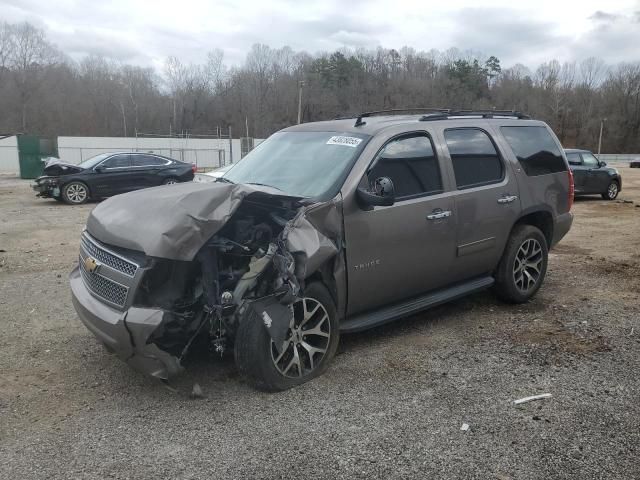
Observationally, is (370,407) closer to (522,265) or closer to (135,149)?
(522,265)

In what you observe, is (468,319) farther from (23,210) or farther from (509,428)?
(23,210)

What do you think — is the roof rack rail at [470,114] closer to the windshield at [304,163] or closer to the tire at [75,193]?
the windshield at [304,163]

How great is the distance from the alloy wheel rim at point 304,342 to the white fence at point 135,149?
28.1 m

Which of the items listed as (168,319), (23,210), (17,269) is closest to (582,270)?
(168,319)

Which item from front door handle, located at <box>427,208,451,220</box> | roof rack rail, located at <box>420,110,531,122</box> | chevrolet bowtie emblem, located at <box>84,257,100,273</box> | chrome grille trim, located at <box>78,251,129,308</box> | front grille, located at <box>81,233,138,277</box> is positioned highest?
roof rack rail, located at <box>420,110,531,122</box>

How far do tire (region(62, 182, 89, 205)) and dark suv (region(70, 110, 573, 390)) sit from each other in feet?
39.4

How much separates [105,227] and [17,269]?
445cm

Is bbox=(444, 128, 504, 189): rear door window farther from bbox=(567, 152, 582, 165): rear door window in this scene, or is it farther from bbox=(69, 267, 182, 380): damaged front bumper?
bbox=(567, 152, 582, 165): rear door window

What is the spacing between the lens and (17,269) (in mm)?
7223

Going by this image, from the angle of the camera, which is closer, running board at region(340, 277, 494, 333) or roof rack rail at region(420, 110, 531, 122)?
running board at region(340, 277, 494, 333)

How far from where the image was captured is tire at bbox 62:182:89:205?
15.4 m

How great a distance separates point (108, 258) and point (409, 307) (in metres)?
2.37

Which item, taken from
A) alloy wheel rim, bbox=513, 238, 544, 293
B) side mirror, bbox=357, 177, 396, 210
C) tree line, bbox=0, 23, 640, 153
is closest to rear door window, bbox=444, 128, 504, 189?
alloy wheel rim, bbox=513, 238, 544, 293

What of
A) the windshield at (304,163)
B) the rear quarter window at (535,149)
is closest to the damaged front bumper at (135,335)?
the windshield at (304,163)
